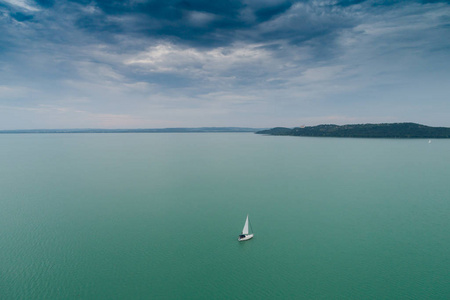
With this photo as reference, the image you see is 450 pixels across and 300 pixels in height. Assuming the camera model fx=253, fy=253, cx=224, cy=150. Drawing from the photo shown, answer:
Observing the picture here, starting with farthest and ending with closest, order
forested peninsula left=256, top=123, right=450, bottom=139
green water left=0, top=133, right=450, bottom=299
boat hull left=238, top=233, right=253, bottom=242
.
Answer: forested peninsula left=256, top=123, right=450, bottom=139 < boat hull left=238, top=233, right=253, bottom=242 < green water left=0, top=133, right=450, bottom=299

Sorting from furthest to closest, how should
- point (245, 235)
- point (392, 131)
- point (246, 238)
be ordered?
1. point (392, 131)
2. point (245, 235)
3. point (246, 238)

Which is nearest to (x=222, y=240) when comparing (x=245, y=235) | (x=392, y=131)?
(x=245, y=235)

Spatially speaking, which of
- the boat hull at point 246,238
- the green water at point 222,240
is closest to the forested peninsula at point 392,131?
the green water at point 222,240

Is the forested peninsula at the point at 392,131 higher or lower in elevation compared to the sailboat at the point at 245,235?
higher

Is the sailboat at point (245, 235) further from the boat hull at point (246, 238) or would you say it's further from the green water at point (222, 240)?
the green water at point (222, 240)

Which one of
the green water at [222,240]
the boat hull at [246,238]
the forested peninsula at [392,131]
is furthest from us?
the forested peninsula at [392,131]

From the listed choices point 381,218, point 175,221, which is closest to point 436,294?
point 381,218

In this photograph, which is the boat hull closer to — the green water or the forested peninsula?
the green water

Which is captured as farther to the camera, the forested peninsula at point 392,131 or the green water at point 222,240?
the forested peninsula at point 392,131

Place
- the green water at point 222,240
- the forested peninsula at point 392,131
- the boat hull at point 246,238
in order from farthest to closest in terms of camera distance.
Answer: the forested peninsula at point 392,131
the boat hull at point 246,238
the green water at point 222,240

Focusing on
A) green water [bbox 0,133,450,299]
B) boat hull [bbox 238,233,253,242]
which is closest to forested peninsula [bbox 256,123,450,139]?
green water [bbox 0,133,450,299]

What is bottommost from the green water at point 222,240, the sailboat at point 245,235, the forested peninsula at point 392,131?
the green water at point 222,240

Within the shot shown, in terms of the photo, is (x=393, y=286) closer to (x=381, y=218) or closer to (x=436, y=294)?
(x=436, y=294)

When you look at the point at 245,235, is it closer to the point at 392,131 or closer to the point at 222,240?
the point at 222,240
